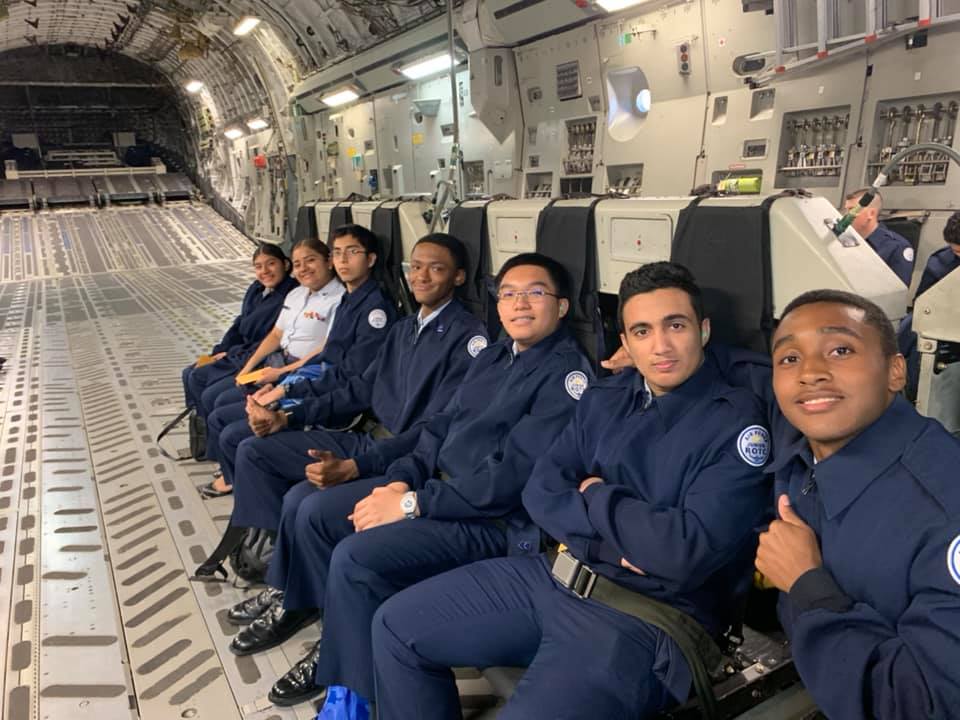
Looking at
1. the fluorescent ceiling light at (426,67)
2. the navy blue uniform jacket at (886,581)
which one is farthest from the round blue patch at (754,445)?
the fluorescent ceiling light at (426,67)

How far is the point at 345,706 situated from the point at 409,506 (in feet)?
1.97

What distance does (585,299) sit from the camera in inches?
102

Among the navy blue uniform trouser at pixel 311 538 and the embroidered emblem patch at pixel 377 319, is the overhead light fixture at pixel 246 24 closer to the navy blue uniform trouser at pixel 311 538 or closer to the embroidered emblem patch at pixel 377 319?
the embroidered emblem patch at pixel 377 319

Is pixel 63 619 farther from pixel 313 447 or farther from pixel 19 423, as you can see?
pixel 19 423

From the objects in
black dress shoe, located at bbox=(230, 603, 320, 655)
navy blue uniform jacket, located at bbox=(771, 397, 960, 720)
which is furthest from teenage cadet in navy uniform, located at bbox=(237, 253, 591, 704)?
navy blue uniform jacket, located at bbox=(771, 397, 960, 720)

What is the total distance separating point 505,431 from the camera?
7.52 ft

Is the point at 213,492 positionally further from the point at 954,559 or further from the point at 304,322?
the point at 954,559

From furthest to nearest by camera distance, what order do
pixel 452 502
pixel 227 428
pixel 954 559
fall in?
pixel 227 428 → pixel 452 502 → pixel 954 559

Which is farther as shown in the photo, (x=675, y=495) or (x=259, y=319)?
(x=259, y=319)

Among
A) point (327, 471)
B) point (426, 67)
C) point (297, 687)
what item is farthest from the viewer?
point (426, 67)

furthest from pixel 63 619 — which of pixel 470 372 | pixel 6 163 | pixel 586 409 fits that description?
pixel 6 163

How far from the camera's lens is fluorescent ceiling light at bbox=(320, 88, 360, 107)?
31.2 ft

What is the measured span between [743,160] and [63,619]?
15.4 feet

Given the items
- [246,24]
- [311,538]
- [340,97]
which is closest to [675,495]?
[311,538]
